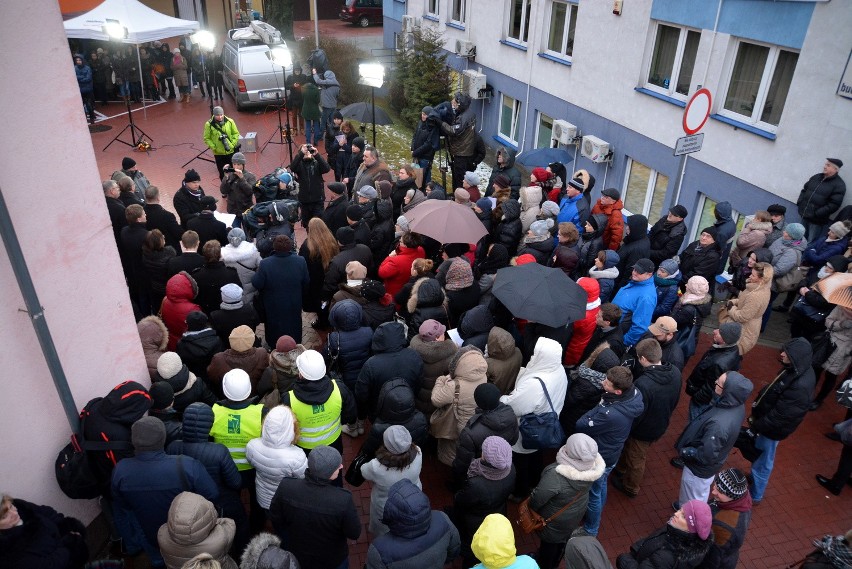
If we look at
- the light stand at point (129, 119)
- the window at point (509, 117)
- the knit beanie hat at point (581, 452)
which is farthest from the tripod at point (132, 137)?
the knit beanie hat at point (581, 452)

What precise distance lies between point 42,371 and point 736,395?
519cm

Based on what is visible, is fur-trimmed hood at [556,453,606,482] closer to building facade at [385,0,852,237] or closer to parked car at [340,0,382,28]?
building facade at [385,0,852,237]

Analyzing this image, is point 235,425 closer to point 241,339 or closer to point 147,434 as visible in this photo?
point 147,434

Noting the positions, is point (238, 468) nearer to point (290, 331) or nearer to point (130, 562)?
point (130, 562)

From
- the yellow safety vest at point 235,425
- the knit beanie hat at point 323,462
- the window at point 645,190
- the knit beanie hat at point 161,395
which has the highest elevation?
the knit beanie hat at point 323,462

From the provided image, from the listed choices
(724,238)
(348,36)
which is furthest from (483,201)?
(348,36)

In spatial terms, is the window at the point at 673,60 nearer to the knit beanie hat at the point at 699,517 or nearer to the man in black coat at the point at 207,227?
the man in black coat at the point at 207,227

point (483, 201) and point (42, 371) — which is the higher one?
point (42, 371)

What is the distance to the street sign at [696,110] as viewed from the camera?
6.93 meters

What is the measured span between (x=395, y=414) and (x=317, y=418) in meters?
0.59

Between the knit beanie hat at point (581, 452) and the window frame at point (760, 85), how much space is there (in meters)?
6.93

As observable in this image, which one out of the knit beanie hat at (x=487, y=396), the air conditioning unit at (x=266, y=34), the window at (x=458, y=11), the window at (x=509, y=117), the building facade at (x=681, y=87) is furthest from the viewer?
the air conditioning unit at (x=266, y=34)

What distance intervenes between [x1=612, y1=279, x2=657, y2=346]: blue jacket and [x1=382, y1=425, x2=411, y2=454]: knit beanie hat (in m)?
3.22

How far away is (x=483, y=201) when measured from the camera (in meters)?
8.44
